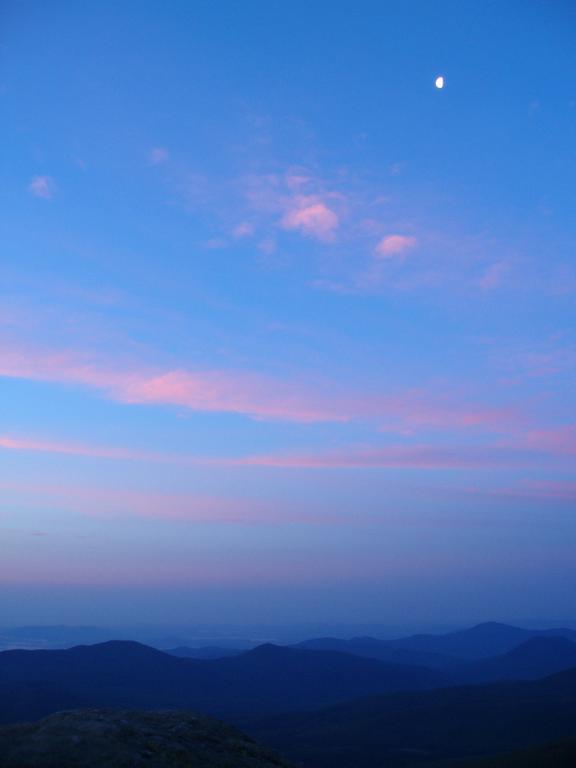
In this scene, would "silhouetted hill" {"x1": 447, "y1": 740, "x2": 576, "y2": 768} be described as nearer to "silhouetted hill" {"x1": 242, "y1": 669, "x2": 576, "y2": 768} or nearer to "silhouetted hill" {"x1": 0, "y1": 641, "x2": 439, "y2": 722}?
"silhouetted hill" {"x1": 242, "y1": 669, "x2": 576, "y2": 768}

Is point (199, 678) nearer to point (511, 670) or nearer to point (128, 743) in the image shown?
point (511, 670)

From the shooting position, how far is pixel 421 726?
257 feet

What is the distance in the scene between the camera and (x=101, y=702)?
105 metres

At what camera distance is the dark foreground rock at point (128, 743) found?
55.3ft

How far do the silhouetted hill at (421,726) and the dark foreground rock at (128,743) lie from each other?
120ft

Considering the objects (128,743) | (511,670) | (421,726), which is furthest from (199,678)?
(128,743)

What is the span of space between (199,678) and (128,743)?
134043mm

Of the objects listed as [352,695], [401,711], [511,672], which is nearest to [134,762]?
[401,711]

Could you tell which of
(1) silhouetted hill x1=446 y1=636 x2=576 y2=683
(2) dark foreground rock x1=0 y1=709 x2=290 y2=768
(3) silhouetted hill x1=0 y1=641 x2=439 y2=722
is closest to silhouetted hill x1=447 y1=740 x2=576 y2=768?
(2) dark foreground rock x1=0 y1=709 x2=290 y2=768

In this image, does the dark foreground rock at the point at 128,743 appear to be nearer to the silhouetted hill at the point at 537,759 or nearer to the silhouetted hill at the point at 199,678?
the silhouetted hill at the point at 537,759

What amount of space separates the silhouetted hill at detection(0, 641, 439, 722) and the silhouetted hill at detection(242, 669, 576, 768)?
24.7 metres

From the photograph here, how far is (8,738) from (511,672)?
18869 cm

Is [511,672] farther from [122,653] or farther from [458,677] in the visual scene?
[122,653]

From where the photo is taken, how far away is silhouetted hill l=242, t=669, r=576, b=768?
62.4 meters
